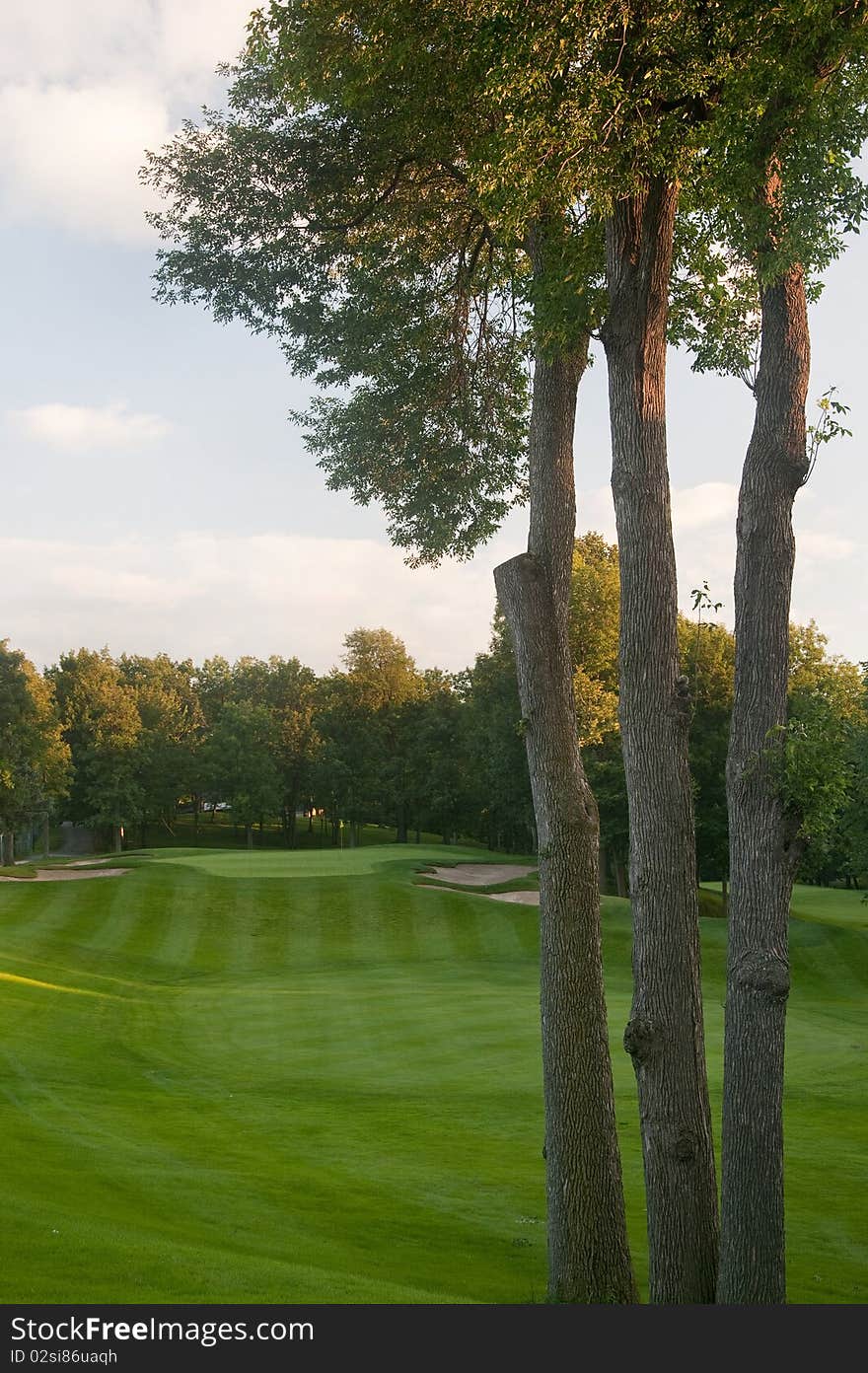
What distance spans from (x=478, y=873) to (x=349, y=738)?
25.6 metres

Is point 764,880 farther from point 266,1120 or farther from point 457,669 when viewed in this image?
point 457,669

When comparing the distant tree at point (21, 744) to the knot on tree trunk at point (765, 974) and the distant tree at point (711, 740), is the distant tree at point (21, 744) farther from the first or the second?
the knot on tree trunk at point (765, 974)

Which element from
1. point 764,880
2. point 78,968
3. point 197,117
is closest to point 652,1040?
point 764,880

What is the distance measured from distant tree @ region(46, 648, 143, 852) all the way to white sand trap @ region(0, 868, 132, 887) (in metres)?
17.6

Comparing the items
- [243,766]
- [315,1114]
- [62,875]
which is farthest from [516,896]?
[243,766]

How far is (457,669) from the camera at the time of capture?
2667 inches

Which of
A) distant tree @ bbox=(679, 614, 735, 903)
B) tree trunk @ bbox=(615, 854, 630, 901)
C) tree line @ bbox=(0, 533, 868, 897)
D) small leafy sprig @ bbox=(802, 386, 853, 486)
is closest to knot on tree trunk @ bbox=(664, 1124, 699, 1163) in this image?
small leafy sprig @ bbox=(802, 386, 853, 486)

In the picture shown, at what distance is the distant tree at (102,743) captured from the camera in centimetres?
6197

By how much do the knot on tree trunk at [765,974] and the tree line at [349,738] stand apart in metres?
29.0

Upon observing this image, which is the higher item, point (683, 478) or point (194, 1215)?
point (683, 478)

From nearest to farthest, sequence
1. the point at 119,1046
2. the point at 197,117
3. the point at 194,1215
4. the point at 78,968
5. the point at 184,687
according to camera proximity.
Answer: the point at 194,1215, the point at 197,117, the point at 119,1046, the point at 78,968, the point at 184,687

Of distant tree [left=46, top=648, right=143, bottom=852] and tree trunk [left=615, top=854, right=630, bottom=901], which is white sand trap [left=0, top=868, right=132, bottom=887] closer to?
distant tree [left=46, top=648, right=143, bottom=852]

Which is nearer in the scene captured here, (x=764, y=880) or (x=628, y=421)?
(x=764, y=880)

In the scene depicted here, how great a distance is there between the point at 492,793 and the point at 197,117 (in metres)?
40.3
